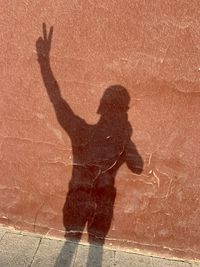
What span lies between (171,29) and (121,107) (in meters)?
0.90

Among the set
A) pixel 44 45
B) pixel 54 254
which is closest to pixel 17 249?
pixel 54 254

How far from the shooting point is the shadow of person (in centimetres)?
395

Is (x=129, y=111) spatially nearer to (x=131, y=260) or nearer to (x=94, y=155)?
(x=94, y=155)

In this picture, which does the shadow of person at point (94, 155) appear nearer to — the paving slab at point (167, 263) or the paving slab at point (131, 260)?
the paving slab at point (131, 260)

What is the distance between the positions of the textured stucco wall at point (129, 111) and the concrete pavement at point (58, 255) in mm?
130

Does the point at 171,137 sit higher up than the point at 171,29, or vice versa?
the point at 171,29

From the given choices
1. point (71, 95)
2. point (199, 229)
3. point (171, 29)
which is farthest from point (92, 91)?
point (199, 229)

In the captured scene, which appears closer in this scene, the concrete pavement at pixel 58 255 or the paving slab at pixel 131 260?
the concrete pavement at pixel 58 255

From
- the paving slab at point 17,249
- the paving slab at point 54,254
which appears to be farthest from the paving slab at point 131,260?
the paving slab at point 17,249

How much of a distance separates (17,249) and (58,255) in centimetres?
44

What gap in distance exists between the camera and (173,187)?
4133 mm

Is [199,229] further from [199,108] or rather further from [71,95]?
[71,95]

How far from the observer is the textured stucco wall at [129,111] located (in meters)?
3.74

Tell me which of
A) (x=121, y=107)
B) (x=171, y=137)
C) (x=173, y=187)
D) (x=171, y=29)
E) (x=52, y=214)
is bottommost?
(x=52, y=214)
